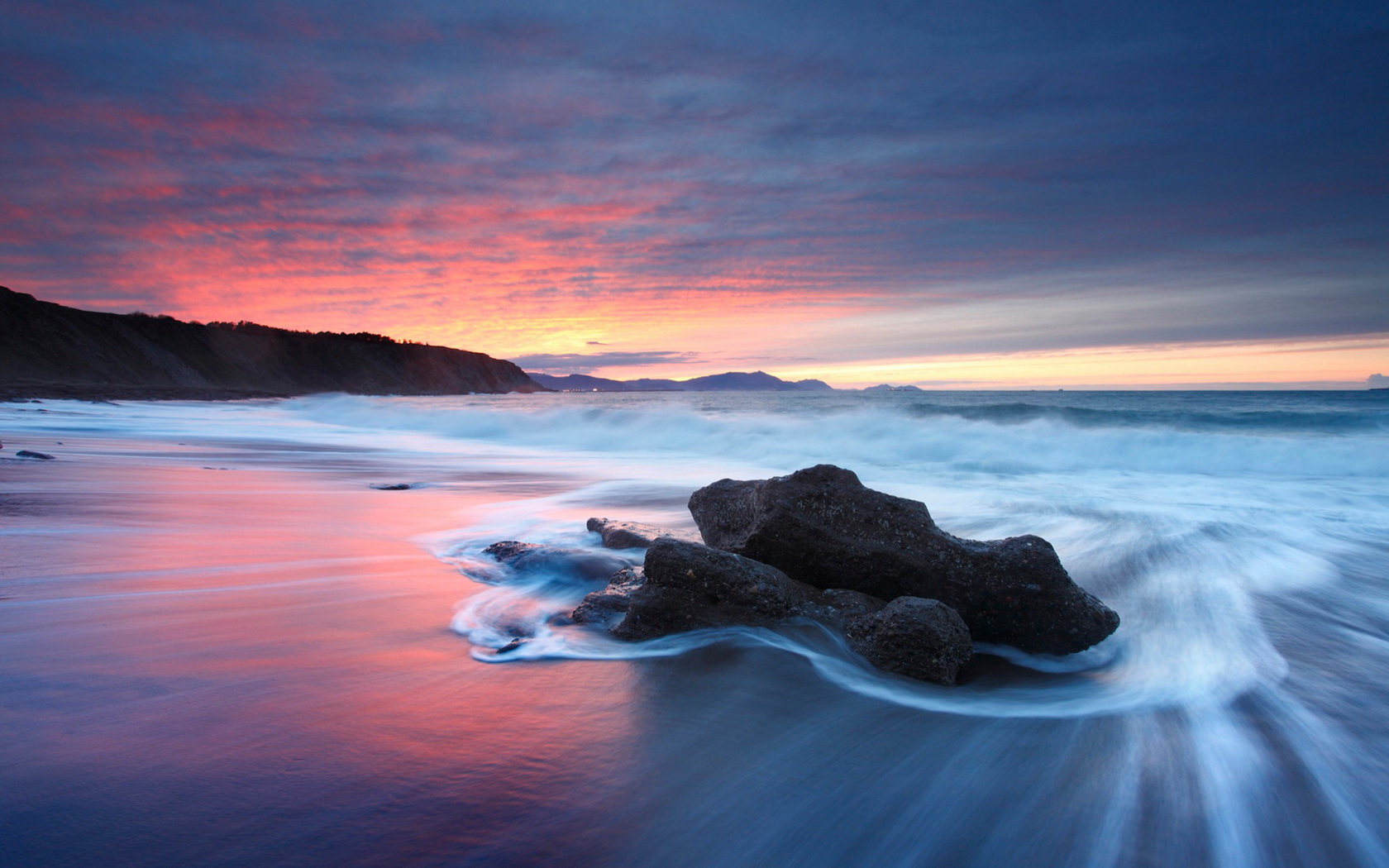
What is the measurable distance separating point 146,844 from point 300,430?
21.6 m

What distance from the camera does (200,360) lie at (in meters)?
75.9

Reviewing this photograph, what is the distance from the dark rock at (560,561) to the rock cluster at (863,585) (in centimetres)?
39

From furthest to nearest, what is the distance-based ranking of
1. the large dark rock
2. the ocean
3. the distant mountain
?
the distant mountain, the large dark rock, the ocean

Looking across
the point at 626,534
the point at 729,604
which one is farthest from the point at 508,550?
the point at 729,604

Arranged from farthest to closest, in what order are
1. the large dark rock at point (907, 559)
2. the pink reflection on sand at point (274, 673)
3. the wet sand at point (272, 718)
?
the large dark rock at point (907, 559) → the pink reflection on sand at point (274, 673) → the wet sand at point (272, 718)

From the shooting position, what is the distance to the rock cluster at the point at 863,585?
3.38 metres

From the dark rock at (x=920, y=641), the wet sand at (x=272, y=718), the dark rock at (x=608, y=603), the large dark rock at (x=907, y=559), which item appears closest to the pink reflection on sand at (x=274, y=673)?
the wet sand at (x=272, y=718)

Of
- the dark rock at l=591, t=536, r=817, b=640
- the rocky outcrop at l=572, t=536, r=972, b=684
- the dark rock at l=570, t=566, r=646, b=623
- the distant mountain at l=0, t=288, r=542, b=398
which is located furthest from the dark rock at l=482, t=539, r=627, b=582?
the distant mountain at l=0, t=288, r=542, b=398

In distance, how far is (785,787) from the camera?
2363mm

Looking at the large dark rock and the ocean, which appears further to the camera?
the large dark rock

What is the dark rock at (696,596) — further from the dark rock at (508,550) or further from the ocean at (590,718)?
the dark rock at (508,550)

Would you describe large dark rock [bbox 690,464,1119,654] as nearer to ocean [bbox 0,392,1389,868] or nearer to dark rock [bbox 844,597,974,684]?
ocean [bbox 0,392,1389,868]

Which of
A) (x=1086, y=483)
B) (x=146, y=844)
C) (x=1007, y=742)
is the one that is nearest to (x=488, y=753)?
(x=146, y=844)

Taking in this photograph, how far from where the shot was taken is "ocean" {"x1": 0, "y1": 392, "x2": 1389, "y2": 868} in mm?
2029
